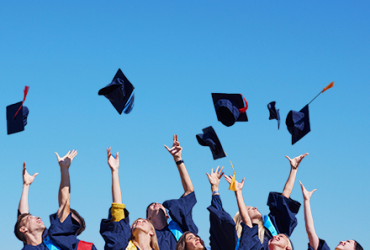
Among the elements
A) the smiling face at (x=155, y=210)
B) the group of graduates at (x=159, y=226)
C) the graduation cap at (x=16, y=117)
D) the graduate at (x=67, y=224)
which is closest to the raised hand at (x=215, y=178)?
the group of graduates at (x=159, y=226)

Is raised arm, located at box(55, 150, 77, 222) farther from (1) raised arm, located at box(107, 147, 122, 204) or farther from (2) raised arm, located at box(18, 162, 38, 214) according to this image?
(2) raised arm, located at box(18, 162, 38, 214)

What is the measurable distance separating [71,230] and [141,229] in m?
0.75

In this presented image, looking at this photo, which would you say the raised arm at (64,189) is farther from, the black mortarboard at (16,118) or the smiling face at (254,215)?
the smiling face at (254,215)

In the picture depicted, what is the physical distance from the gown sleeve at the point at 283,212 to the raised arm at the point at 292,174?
0.10 metres

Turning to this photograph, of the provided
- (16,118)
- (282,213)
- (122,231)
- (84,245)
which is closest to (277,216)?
(282,213)

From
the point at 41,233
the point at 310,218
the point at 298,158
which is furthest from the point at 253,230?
the point at 41,233

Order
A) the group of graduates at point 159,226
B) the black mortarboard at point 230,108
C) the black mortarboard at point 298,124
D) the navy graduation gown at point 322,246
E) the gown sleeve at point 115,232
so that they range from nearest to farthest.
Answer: the gown sleeve at point 115,232
the group of graduates at point 159,226
the navy graduation gown at point 322,246
the black mortarboard at point 230,108
the black mortarboard at point 298,124

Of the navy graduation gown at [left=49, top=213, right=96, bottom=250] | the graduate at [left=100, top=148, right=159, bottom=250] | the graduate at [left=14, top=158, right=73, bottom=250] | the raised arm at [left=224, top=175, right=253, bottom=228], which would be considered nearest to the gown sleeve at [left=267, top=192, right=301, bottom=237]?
the raised arm at [left=224, top=175, right=253, bottom=228]

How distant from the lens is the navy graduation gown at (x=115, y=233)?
480cm

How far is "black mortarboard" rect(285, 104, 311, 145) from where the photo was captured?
7.68 metres

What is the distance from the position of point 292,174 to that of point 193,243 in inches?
77.2

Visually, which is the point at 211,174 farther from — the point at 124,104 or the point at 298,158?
the point at 124,104

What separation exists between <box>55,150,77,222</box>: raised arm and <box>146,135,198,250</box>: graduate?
115cm

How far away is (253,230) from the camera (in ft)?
16.4
